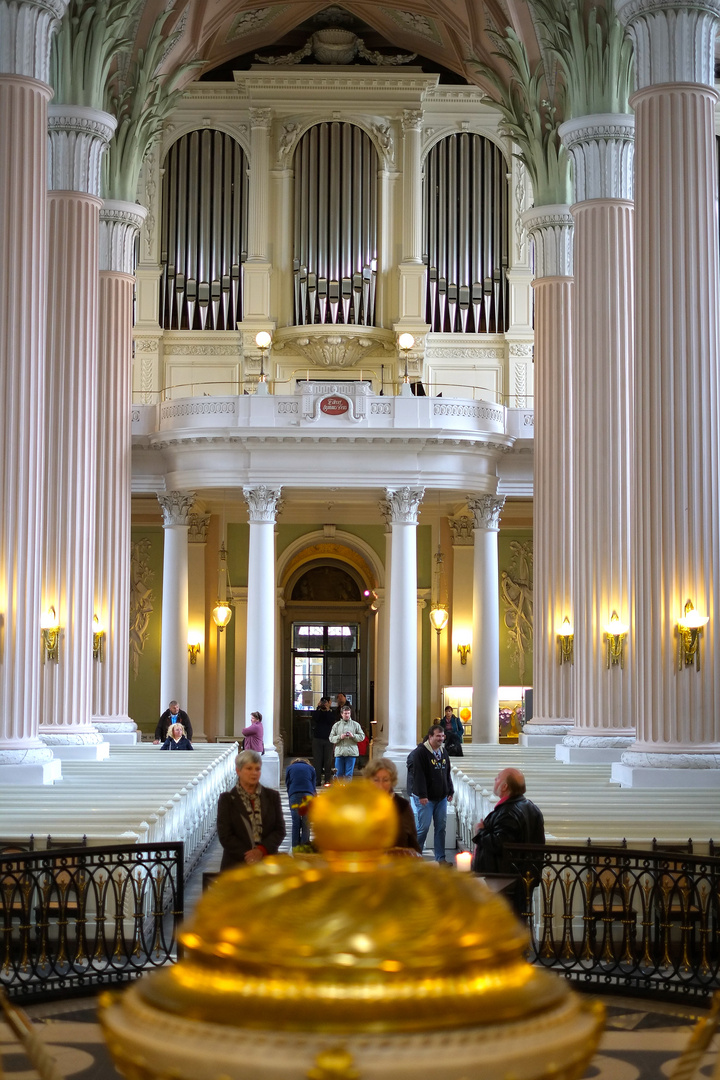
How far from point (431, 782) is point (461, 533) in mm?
18227

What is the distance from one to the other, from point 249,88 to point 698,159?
17.9 m

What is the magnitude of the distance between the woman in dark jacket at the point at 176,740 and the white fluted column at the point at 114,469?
1.87ft

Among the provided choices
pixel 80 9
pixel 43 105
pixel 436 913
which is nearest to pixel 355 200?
pixel 80 9

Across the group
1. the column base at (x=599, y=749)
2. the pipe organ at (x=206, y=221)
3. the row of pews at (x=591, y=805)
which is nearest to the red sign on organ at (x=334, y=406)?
the pipe organ at (x=206, y=221)

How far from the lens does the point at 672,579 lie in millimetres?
13695

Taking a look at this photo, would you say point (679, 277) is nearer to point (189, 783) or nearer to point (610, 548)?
point (610, 548)

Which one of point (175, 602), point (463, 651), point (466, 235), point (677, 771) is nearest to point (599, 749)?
point (677, 771)

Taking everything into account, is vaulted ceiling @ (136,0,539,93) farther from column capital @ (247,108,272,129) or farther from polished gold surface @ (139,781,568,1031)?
polished gold surface @ (139,781,568,1031)

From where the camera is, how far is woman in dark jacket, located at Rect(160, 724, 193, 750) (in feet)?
70.4

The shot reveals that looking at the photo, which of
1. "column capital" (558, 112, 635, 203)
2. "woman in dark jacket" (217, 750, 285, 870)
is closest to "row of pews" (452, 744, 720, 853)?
"woman in dark jacket" (217, 750, 285, 870)

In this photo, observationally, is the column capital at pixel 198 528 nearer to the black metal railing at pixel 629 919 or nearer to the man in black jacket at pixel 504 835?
the black metal railing at pixel 629 919

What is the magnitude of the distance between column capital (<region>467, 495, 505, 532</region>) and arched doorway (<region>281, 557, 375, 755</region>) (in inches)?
207

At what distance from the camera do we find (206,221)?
100ft

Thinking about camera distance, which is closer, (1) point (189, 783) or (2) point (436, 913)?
(2) point (436, 913)
